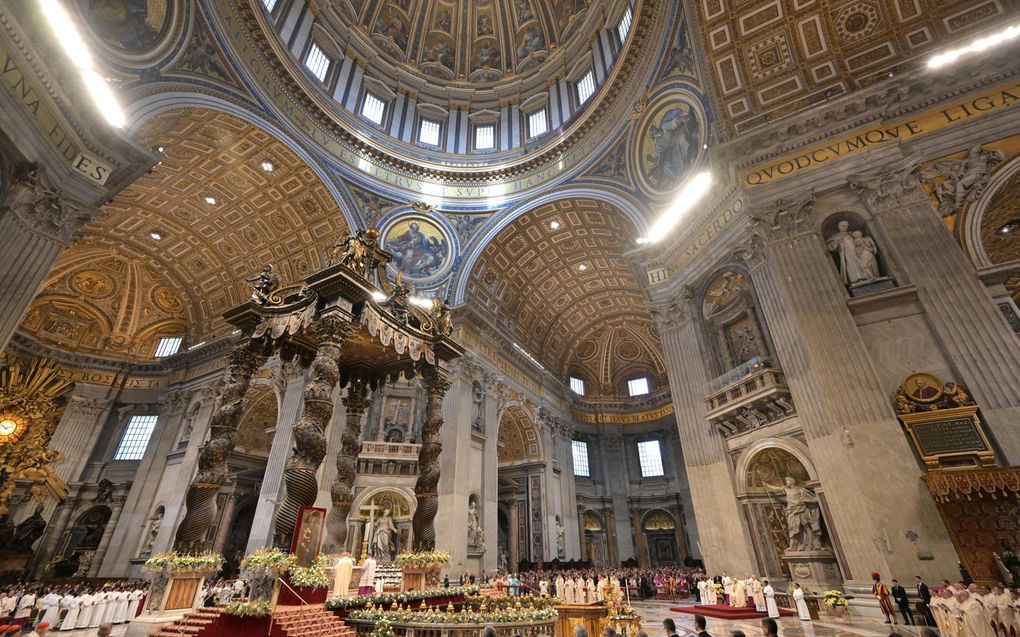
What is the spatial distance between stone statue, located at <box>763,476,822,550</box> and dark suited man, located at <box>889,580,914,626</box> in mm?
1855

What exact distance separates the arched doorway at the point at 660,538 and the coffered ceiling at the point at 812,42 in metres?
20.1

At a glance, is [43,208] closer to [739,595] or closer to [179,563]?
[179,563]

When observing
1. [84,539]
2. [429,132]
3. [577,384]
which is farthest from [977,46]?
[84,539]

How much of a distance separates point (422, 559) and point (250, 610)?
346 centimetres

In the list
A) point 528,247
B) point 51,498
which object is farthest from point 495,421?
point 51,498

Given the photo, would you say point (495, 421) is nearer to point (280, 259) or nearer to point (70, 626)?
point (280, 259)

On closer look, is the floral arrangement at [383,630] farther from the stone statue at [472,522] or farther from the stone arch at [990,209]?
the stone arch at [990,209]

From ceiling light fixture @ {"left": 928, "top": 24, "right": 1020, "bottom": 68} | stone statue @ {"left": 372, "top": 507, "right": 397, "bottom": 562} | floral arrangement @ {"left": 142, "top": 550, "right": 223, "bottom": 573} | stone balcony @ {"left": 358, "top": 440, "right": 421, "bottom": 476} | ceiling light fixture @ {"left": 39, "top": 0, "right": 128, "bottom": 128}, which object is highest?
ceiling light fixture @ {"left": 928, "top": 24, "right": 1020, "bottom": 68}

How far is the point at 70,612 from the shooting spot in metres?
9.43

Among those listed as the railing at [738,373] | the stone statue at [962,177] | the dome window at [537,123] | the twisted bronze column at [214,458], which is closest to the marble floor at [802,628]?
the railing at [738,373]

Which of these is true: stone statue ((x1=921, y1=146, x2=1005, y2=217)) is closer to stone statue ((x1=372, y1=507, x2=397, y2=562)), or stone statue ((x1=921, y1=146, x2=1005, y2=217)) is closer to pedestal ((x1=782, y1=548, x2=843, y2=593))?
pedestal ((x1=782, y1=548, x2=843, y2=593))

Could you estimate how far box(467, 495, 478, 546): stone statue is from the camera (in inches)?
597

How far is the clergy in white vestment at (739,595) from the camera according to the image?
29.7ft

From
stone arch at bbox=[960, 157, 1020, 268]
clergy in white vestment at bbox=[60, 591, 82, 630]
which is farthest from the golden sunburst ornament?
stone arch at bbox=[960, 157, 1020, 268]
